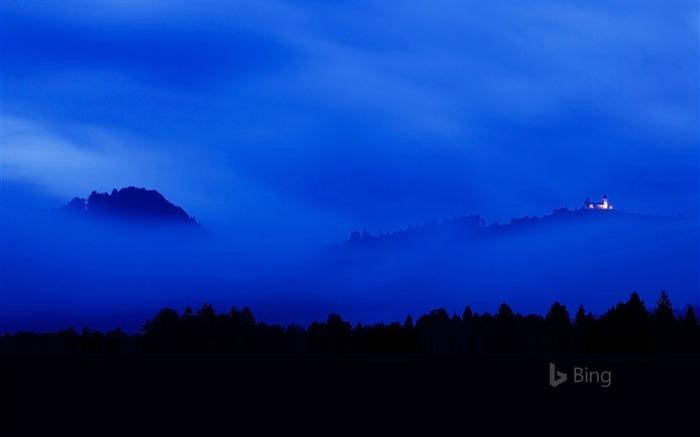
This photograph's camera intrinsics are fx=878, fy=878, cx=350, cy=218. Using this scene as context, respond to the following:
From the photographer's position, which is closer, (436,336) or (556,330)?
(436,336)

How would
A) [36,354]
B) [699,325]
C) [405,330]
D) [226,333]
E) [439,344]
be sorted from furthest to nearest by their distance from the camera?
[226,333], [699,325], [405,330], [36,354], [439,344]

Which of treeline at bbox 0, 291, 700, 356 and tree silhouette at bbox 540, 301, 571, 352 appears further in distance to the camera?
tree silhouette at bbox 540, 301, 571, 352

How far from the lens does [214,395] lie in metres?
20.8

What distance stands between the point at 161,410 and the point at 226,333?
83.2 m

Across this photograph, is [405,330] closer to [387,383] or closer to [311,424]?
[387,383]

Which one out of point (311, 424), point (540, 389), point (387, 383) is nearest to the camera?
point (311, 424)

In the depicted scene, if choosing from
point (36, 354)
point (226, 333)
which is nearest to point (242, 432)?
point (36, 354)

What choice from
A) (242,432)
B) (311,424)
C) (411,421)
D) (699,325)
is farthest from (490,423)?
(699,325)

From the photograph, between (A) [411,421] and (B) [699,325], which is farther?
(B) [699,325]

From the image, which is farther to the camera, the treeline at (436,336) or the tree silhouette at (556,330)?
the tree silhouette at (556,330)

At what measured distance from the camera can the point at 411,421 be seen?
1572 centimetres

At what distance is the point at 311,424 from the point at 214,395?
5960 millimetres

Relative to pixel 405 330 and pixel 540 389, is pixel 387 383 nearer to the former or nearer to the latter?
pixel 540 389

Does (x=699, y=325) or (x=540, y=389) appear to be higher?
(x=699, y=325)
